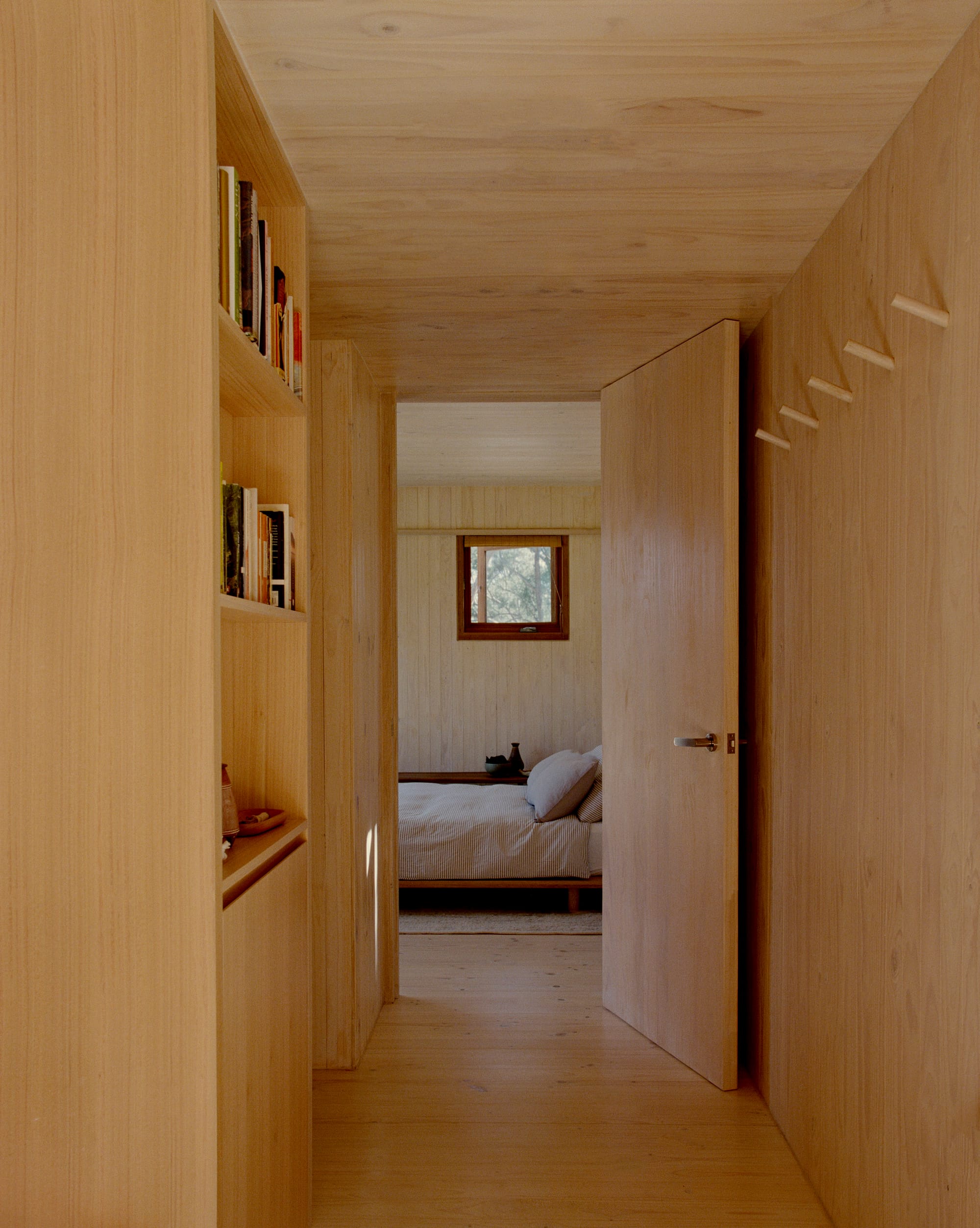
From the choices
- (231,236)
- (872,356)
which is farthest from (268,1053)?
(872,356)

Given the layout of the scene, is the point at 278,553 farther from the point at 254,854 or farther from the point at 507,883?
the point at 507,883

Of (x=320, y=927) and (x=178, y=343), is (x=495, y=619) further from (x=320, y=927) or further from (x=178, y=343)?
(x=178, y=343)

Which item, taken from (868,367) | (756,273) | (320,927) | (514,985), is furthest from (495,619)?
(868,367)

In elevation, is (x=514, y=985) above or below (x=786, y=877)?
below

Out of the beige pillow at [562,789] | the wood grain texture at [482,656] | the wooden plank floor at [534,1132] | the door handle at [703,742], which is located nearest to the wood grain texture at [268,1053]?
the wooden plank floor at [534,1132]

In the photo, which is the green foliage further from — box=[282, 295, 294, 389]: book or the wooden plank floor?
box=[282, 295, 294, 389]: book

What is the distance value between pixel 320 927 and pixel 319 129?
83.2 inches

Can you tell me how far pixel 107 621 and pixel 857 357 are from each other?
1523mm

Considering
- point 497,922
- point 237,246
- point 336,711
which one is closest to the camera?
point 237,246

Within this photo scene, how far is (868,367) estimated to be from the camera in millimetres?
1918

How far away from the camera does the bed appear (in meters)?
4.52

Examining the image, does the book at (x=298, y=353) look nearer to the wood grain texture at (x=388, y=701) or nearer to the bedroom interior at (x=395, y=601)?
the bedroom interior at (x=395, y=601)

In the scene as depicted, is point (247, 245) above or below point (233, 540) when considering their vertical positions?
above

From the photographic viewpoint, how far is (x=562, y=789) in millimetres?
4641
